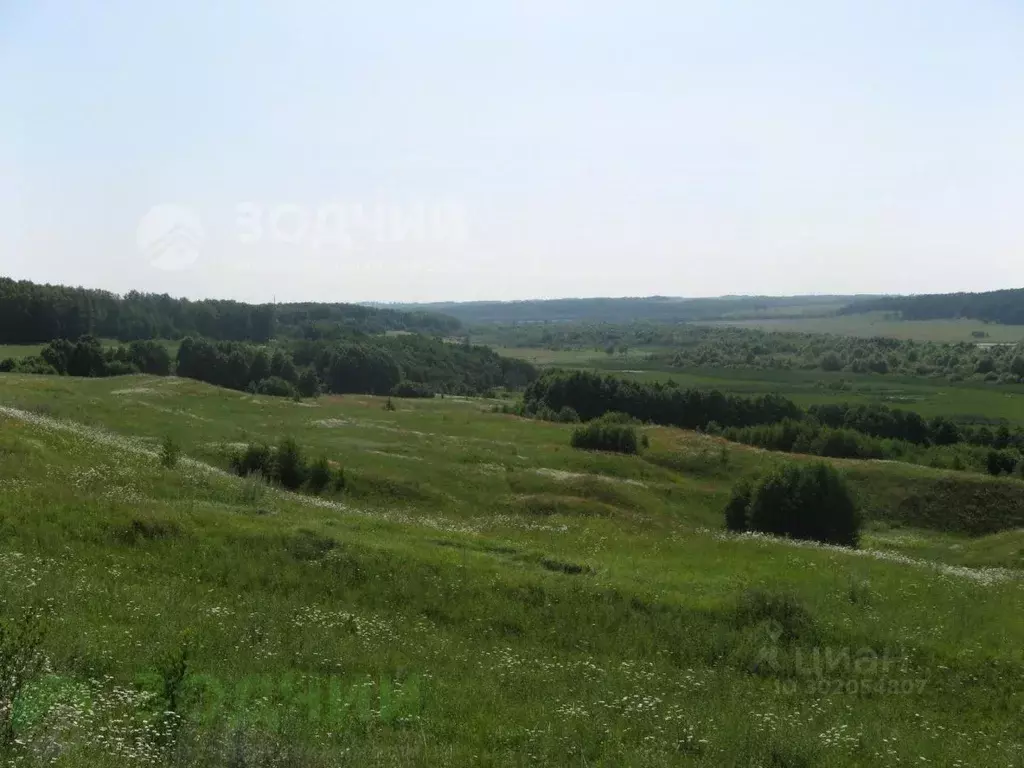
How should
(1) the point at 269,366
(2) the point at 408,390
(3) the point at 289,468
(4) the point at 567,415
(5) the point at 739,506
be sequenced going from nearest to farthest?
(3) the point at 289,468 → (5) the point at 739,506 → (4) the point at 567,415 → (1) the point at 269,366 → (2) the point at 408,390

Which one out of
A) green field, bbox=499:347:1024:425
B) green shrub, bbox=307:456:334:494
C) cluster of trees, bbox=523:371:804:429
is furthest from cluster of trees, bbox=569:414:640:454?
green field, bbox=499:347:1024:425

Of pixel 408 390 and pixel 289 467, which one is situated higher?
pixel 289 467

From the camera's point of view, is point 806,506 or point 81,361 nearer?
point 806,506

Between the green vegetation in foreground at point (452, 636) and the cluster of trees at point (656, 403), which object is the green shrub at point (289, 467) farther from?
the cluster of trees at point (656, 403)

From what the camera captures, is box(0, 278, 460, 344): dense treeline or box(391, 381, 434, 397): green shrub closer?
box(0, 278, 460, 344): dense treeline

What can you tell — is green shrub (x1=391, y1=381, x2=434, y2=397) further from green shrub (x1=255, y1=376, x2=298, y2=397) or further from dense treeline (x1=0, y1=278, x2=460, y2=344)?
dense treeline (x1=0, y1=278, x2=460, y2=344)

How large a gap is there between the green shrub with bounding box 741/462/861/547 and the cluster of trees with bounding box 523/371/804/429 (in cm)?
5630

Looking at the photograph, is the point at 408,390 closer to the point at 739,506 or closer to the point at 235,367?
the point at 235,367

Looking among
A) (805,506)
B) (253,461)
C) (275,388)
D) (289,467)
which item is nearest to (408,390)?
(275,388)

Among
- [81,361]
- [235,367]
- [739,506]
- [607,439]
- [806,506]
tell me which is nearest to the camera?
[806,506]

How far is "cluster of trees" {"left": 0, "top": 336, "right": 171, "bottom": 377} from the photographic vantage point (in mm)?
89812

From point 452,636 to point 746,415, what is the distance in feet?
315

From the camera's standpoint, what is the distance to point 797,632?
1978cm

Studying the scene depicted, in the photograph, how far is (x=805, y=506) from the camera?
48406mm
